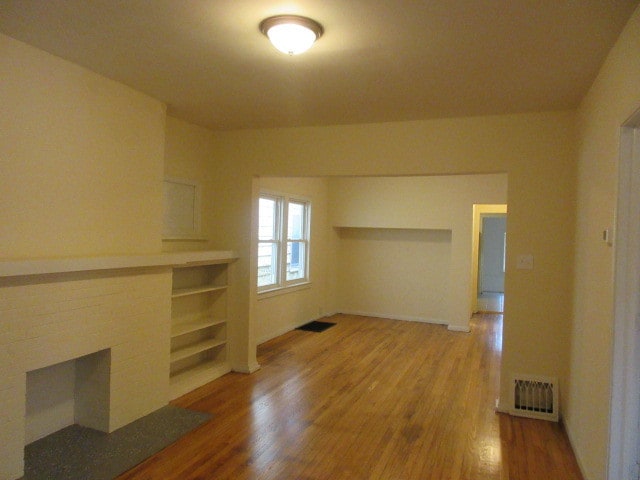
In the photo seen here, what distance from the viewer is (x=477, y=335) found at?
21.1ft

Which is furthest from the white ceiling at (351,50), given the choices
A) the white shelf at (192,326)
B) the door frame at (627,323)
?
the white shelf at (192,326)

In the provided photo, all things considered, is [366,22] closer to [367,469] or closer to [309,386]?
[367,469]

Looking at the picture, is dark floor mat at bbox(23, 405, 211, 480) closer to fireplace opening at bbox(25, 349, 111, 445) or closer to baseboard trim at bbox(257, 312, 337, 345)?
fireplace opening at bbox(25, 349, 111, 445)

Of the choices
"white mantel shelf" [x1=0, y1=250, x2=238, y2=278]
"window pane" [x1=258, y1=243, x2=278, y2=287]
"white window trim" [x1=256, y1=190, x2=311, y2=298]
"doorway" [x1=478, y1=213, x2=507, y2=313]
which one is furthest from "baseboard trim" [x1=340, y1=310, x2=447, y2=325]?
"white mantel shelf" [x1=0, y1=250, x2=238, y2=278]

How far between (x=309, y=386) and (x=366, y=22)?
320cm

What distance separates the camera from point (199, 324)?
4266mm

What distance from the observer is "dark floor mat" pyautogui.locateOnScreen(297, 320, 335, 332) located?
21.7 ft

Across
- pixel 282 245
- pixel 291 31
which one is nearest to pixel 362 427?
pixel 291 31

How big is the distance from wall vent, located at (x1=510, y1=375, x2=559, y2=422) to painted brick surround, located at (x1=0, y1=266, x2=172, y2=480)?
2900 millimetres

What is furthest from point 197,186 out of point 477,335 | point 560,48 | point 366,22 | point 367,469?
point 477,335

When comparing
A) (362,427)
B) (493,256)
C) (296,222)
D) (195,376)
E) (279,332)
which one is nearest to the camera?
(362,427)

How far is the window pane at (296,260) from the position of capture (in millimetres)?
6621

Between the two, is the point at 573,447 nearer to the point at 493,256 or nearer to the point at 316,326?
the point at 316,326

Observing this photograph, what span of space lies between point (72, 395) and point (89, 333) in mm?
647
